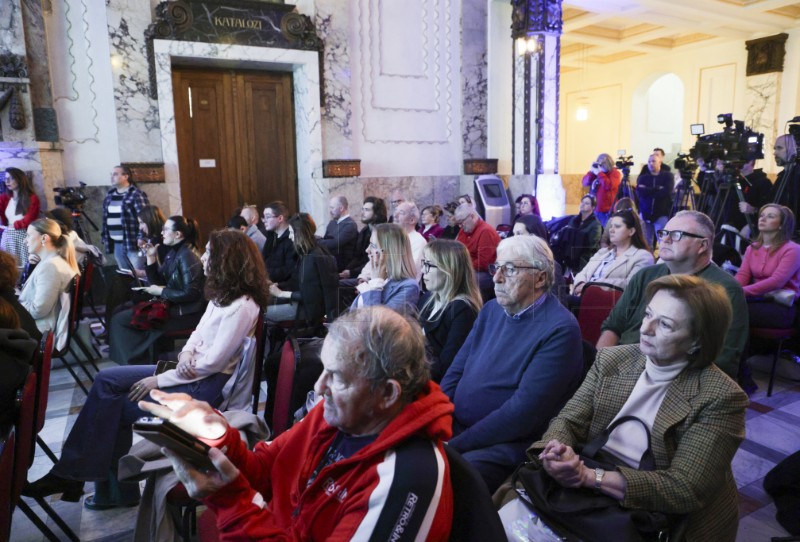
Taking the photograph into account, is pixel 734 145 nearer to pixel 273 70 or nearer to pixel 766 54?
pixel 273 70

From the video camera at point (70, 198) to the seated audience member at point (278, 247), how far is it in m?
2.44

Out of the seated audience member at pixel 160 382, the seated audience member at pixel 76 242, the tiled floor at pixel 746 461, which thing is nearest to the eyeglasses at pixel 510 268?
the seated audience member at pixel 160 382

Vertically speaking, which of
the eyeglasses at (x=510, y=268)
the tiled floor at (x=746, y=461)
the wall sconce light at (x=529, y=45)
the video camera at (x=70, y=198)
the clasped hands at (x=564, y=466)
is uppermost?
the wall sconce light at (x=529, y=45)

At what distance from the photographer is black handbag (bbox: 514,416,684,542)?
1.42 metres

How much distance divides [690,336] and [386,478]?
101 centimetres

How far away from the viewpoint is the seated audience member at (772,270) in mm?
3557

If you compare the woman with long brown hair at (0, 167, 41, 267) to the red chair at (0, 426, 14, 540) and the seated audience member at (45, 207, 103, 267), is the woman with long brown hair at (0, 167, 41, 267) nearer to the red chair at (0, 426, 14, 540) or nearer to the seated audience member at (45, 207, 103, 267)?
the seated audience member at (45, 207, 103, 267)

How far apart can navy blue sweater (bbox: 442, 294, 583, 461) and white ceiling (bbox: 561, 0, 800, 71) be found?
843 cm

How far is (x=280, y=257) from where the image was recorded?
443 centimetres

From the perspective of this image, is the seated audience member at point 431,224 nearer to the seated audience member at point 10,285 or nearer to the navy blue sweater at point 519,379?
the navy blue sweater at point 519,379

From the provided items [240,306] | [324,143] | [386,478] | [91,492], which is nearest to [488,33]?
[324,143]

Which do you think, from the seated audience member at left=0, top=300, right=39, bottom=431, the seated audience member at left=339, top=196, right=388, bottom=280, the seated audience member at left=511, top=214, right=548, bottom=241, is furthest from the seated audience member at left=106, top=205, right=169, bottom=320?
the seated audience member at left=511, top=214, right=548, bottom=241

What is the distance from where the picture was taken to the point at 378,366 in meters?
1.20

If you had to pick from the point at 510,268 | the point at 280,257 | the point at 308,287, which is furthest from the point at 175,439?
the point at 280,257
